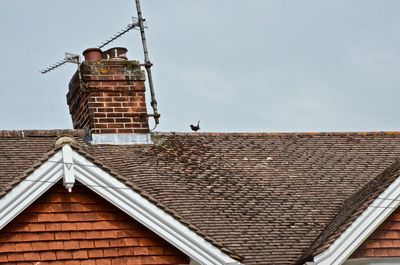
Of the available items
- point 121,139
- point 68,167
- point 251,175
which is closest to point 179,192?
point 251,175

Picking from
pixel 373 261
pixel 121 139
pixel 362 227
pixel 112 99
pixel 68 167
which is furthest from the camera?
pixel 112 99

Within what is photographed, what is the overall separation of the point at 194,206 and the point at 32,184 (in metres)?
3.52

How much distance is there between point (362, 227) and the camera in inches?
610

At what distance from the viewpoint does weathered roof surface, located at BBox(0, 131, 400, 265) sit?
55.1ft

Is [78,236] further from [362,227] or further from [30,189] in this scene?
[362,227]

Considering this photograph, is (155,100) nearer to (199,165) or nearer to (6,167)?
(199,165)

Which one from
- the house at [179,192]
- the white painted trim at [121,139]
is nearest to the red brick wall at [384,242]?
→ the house at [179,192]

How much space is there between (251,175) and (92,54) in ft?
12.6

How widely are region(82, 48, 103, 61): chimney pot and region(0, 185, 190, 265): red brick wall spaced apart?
6339mm

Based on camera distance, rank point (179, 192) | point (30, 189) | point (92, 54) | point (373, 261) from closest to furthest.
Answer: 1. point (30, 189)
2. point (373, 261)
3. point (179, 192)
4. point (92, 54)

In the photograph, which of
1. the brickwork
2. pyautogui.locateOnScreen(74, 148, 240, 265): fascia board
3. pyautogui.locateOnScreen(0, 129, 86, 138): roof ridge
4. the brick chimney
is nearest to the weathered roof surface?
pyautogui.locateOnScreen(0, 129, 86, 138): roof ridge

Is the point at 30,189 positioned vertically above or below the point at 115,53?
below

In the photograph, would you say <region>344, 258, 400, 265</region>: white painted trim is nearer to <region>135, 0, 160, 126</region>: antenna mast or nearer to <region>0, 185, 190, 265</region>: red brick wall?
<region>0, 185, 190, 265</region>: red brick wall

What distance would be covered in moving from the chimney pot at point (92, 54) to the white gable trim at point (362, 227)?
271 inches
